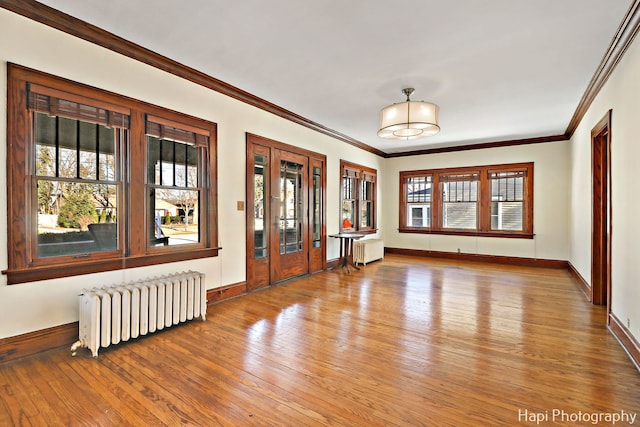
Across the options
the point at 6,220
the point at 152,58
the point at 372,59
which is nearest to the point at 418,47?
the point at 372,59

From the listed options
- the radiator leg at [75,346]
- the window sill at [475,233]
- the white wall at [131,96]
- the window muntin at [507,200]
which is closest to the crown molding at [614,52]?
the window muntin at [507,200]

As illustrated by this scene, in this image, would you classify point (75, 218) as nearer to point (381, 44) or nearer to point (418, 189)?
point (381, 44)

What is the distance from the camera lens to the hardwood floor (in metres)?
1.91

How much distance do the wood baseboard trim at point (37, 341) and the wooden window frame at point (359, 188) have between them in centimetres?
492

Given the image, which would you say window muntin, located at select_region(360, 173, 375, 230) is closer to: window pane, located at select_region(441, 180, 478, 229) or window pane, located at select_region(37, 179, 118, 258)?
window pane, located at select_region(441, 180, 478, 229)

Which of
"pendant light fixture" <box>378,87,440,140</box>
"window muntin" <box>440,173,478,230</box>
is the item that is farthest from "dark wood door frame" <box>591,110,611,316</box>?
"window muntin" <box>440,173,478,230</box>

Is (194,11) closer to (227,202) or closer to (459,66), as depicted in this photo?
(227,202)

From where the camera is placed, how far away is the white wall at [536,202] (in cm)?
668

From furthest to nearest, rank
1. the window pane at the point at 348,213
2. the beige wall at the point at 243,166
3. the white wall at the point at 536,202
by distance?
the window pane at the point at 348,213 < the white wall at the point at 536,202 < the beige wall at the point at 243,166

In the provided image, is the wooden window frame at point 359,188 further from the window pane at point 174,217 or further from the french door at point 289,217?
the window pane at point 174,217

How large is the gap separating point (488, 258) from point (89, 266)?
24.9ft

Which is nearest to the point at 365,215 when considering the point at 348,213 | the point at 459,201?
the point at 348,213

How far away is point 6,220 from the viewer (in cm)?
247

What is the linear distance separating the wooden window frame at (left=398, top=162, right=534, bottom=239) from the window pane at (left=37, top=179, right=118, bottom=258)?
6957mm
